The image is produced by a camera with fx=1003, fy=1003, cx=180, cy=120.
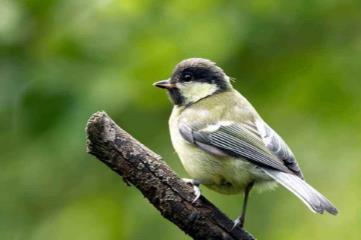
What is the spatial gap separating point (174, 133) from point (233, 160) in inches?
18.3

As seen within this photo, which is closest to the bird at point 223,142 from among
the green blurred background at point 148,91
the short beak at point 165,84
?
the short beak at point 165,84

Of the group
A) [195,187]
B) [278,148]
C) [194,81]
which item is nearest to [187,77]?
[194,81]

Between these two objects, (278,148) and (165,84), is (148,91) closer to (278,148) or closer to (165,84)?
(165,84)

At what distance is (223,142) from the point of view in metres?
4.86

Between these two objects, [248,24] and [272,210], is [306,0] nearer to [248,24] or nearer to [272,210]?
[248,24]

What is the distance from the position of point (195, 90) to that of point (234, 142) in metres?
0.70

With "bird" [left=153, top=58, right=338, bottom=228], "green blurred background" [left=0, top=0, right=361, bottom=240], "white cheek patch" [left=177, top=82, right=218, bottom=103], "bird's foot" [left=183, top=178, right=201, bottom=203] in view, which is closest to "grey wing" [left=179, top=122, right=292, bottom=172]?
"bird" [left=153, top=58, right=338, bottom=228]

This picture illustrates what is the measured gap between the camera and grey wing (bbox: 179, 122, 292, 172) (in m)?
4.72

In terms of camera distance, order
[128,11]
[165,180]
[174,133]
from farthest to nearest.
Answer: [128,11], [174,133], [165,180]

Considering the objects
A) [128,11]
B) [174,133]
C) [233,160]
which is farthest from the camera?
[128,11]

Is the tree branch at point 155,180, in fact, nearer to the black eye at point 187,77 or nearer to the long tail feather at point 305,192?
the long tail feather at point 305,192

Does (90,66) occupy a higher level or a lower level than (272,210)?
higher

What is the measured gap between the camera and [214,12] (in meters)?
5.73

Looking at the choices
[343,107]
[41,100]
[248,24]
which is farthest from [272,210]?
[41,100]
